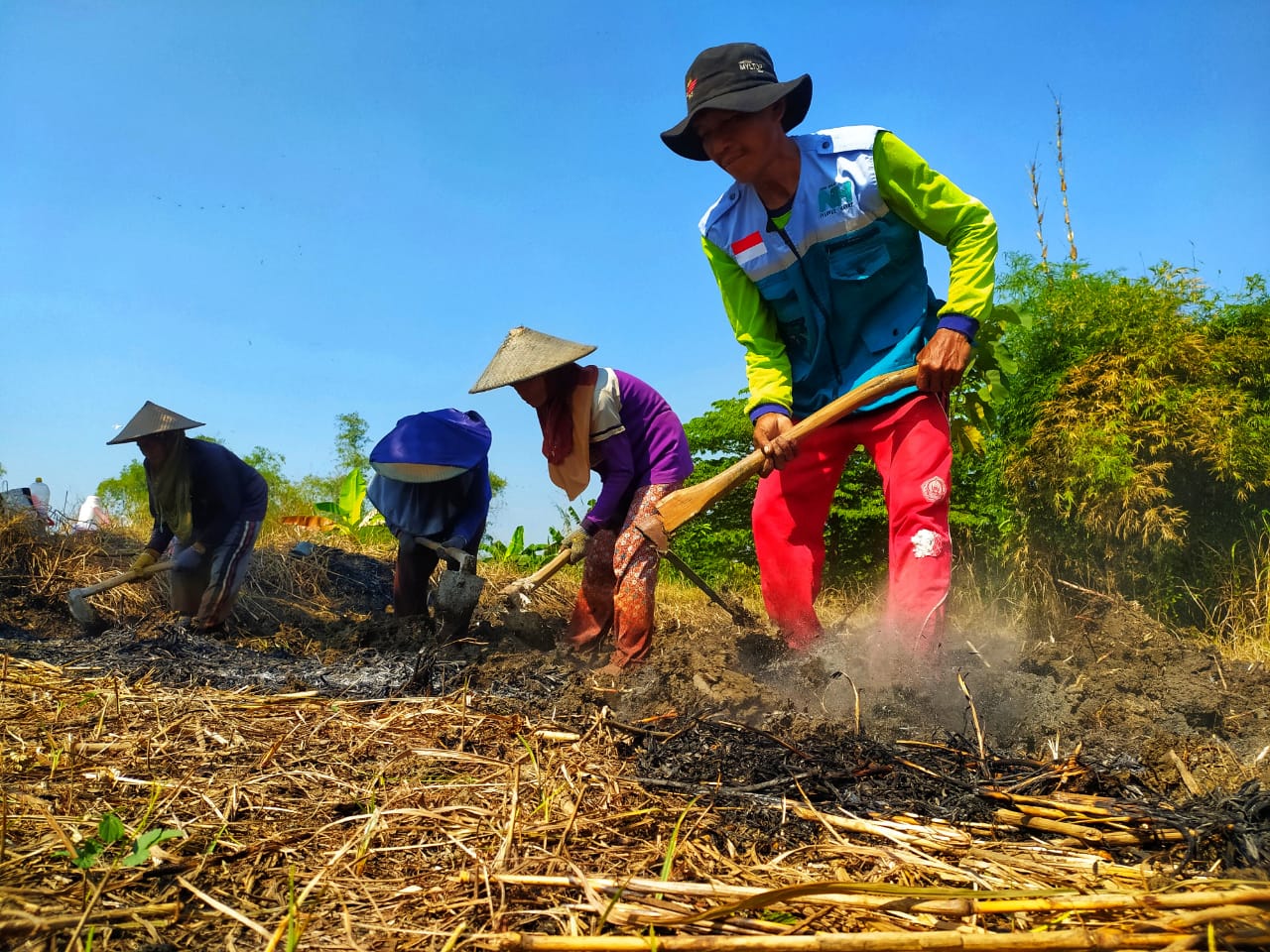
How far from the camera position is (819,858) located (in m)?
1.91

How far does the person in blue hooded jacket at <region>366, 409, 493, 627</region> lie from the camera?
540 centimetres

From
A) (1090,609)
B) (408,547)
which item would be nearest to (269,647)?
(408,547)

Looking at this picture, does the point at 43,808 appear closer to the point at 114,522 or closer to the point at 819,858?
the point at 819,858

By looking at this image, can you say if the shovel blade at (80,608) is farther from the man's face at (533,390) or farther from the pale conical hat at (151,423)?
the man's face at (533,390)

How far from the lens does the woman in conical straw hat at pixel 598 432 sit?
4668 millimetres

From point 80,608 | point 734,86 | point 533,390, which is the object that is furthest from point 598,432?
point 80,608

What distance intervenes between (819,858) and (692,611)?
432 centimetres

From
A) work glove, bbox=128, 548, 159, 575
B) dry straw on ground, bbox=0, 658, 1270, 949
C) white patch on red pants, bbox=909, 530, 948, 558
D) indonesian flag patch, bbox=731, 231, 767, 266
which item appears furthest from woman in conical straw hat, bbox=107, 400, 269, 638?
white patch on red pants, bbox=909, 530, 948, 558

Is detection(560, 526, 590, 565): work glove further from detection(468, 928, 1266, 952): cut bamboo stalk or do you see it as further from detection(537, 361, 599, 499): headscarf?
detection(468, 928, 1266, 952): cut bamboo stalk

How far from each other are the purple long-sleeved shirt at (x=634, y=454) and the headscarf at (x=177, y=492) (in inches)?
134

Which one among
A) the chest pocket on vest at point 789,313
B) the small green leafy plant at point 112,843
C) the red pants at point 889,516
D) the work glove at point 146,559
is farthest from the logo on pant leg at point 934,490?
the work glove at point 146,559

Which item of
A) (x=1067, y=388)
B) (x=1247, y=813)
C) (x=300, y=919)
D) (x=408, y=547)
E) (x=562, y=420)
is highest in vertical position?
(x=1067, y=388)

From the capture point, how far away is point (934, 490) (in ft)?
10.8

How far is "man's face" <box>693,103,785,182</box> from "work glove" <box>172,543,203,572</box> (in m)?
4.98
